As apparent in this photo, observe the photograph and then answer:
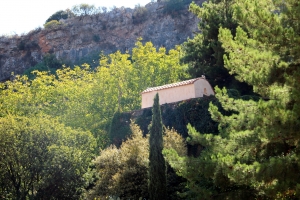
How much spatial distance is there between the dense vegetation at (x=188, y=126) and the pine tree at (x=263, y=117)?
0.08 feet

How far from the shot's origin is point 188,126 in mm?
11219

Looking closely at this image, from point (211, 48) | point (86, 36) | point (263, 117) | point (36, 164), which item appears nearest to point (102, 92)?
point (211, 48)

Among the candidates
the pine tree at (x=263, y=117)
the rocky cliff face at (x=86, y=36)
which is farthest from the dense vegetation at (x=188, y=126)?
the rocky cliff face at (x=86, y=36)

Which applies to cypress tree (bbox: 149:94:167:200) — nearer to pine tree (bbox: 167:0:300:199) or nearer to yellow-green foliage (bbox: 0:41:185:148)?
pine tree (bbox: 167:0:300:199)

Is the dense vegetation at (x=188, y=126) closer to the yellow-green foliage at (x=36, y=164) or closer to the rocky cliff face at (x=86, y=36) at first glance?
the yellow-green foliage at (x=36, y=164)

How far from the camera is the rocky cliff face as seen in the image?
168 feet

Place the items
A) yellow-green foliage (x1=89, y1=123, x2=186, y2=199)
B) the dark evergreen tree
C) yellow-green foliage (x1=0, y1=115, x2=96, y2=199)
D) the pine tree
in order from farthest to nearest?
the dark evergreen tree → yellow-green foliage (x1=0, y1=115, x2=96, y2=199) → yellow-green foliage (x1=89, y1=123, x2=186, y2=199) → the pine tree

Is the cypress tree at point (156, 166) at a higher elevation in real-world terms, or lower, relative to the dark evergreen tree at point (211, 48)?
lower

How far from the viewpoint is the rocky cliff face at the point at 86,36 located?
5122 cm

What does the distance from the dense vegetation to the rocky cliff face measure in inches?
161

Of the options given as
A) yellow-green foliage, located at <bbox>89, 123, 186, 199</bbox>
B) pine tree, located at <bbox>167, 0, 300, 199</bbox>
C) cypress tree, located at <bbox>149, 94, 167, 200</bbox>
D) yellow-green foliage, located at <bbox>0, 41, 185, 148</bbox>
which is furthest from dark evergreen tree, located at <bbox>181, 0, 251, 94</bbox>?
pine tree, located at <bbox>167, 0, 300, 199</bbox>

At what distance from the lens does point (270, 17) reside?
8.81 m

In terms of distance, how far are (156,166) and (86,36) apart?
3917cm

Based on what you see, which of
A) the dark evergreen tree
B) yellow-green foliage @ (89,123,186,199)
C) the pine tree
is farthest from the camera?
the dark evergreen tree
